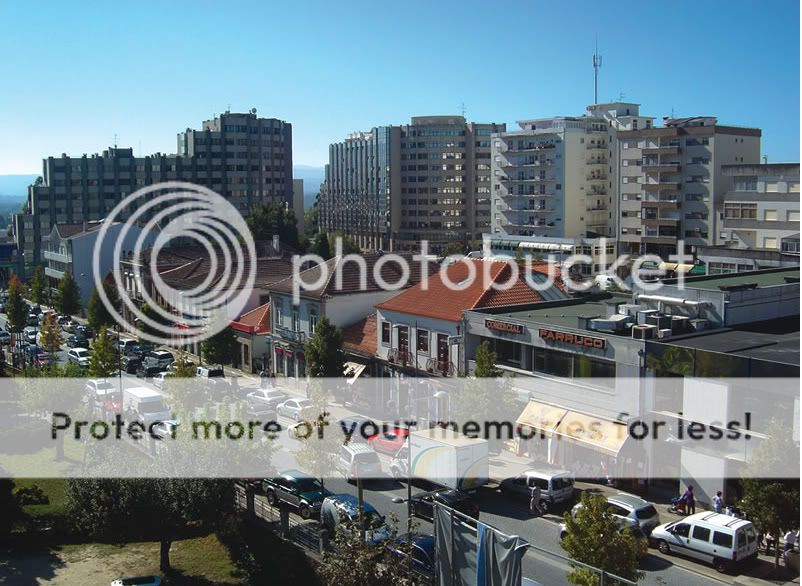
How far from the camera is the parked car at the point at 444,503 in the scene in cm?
2414

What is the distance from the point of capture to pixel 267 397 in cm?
3866

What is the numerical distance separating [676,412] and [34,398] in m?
Answer: 24.1

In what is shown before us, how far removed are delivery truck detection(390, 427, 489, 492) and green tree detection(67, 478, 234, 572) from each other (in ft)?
19.9

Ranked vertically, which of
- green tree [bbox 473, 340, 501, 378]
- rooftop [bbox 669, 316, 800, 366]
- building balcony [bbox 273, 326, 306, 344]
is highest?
rooftop [bbox 669, 316, 800, 366]

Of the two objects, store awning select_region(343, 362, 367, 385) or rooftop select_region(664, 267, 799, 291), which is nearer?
rooftop select_region(664, 267, 799, 291)

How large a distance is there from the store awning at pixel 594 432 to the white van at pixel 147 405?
1659cm

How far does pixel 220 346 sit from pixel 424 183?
8256 cm

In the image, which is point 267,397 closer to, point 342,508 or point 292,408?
point 292,408

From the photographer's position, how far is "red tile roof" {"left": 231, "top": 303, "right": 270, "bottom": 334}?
46.8 m

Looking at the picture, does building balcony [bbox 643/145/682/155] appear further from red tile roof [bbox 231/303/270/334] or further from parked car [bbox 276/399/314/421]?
parked car [bbox 276/399/314/421]

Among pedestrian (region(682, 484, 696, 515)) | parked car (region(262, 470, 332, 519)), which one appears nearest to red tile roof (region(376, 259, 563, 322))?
parked car (region(262, 470, 332, 519))

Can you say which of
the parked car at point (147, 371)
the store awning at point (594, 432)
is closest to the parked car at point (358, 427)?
the store awning at point (594, 432)

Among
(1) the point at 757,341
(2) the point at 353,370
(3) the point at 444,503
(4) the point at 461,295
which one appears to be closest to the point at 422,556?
(3) the point at 444,503

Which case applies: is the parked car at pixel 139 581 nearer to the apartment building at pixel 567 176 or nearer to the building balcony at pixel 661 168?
the building balcony at pixel 661 168
